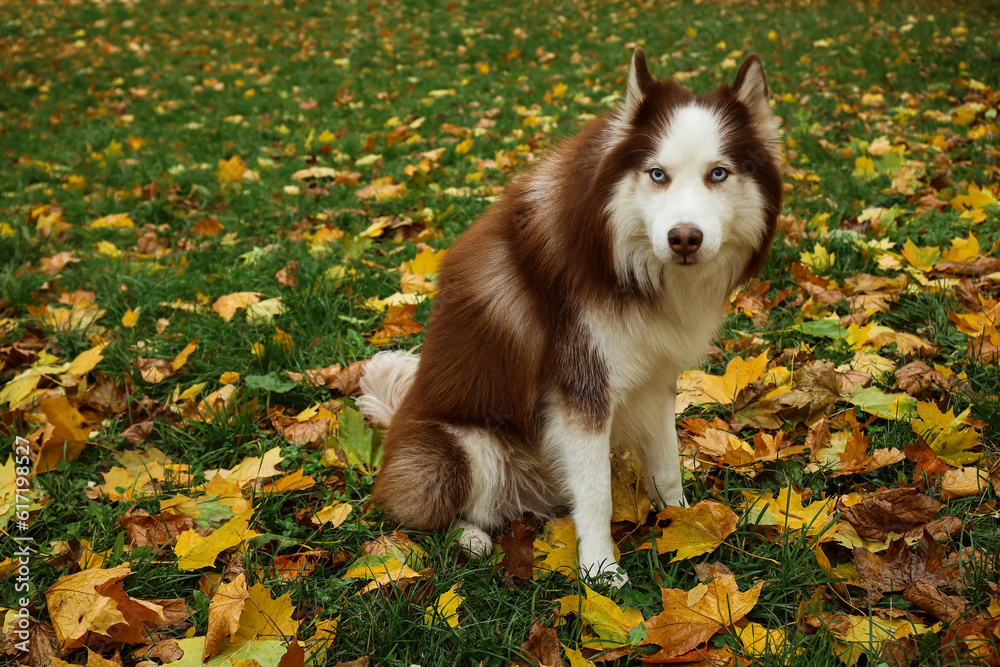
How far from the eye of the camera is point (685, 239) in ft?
5.92

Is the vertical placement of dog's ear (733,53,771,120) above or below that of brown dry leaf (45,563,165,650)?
above

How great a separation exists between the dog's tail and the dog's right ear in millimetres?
1422

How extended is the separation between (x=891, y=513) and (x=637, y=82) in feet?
5.16

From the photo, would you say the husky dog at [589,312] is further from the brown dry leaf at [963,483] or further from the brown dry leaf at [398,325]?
the brown dry leaf at [398,325]

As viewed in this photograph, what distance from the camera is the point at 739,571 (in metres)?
2.08

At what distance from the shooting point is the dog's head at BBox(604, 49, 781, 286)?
72.6 inches

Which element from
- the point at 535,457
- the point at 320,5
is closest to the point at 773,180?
the point at 535,457

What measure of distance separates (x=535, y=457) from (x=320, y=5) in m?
12.4

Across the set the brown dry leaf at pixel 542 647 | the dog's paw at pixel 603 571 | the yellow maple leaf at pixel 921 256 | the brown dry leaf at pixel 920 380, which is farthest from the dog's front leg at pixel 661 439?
the yellow maple leaf at pixel 921 256

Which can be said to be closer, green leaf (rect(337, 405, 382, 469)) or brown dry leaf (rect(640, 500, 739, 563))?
brown dry leaf (rect(640, 500, 739, 563))

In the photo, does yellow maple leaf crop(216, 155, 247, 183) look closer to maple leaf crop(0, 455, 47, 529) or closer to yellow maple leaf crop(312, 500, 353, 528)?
maple leaf crop(0, 455, 47, 529)

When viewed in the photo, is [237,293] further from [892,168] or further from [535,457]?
[892,168]

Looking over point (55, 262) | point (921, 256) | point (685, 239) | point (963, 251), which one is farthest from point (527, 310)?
point (55, 262)

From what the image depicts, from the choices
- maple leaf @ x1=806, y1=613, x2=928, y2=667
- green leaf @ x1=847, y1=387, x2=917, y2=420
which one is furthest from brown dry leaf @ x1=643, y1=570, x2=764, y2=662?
green leaf @ x1=847, y1=387, x2=917, y2=420
